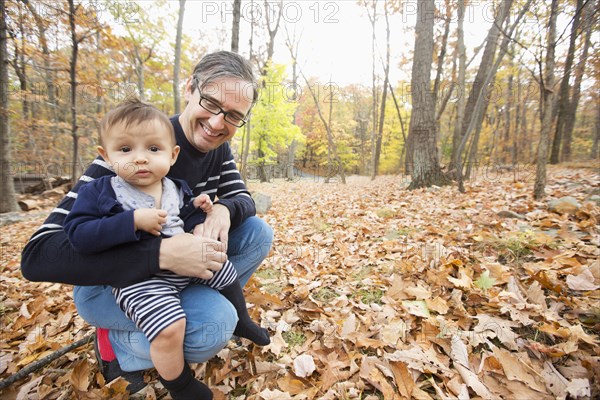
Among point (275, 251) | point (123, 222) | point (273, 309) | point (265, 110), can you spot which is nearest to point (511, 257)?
point (273, 309)

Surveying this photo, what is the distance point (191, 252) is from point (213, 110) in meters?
0.92

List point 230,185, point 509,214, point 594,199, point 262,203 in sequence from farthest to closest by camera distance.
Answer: point 262,203
point 594,199
point 509,214
point 230,185

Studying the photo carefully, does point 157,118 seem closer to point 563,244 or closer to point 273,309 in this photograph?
point 273,309

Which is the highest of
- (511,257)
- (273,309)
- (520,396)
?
(511,257)

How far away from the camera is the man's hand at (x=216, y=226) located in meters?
1.56

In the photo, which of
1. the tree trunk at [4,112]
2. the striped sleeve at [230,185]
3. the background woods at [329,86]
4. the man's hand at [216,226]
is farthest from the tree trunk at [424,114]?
the tree trunk at [4,112]

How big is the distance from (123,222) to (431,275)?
2.19 m

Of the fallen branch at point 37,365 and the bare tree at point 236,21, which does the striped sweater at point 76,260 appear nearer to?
the fallen branch at point 37,365

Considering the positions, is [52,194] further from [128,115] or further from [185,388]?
[185,388]

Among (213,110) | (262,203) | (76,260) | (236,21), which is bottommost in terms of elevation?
(262,203)

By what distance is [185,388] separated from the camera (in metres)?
1.33

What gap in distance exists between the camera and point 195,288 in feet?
5.05

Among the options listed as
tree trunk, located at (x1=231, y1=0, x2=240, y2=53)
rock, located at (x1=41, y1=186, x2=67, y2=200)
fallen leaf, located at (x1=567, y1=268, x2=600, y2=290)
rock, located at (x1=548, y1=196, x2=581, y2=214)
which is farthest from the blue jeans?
rock, located at (x1=41, y1=186, x2=67, y2=200)

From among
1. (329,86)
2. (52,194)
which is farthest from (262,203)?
(52,194)
